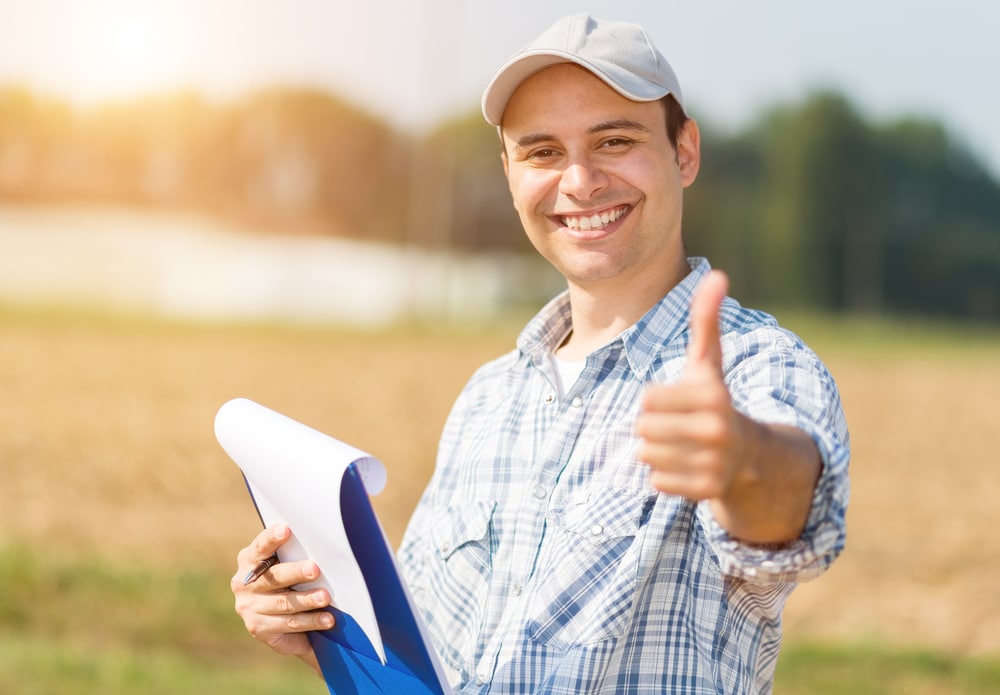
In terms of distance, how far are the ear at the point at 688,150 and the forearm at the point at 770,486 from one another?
82cm

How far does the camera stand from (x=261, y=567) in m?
1.72

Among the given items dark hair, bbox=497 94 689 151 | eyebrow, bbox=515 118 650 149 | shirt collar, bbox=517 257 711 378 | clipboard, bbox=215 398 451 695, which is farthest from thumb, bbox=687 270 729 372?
dark hair, bbox=497 94 689 151

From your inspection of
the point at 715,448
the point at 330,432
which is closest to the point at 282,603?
the point at 715,448

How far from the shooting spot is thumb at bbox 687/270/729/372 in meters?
1.16

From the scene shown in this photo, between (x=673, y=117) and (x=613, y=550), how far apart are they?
0.80m

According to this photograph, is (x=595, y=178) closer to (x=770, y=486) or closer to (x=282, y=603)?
(x=770, y=486)

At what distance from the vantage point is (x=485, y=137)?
34.7 metres

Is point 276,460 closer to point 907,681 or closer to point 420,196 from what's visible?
point 907,681

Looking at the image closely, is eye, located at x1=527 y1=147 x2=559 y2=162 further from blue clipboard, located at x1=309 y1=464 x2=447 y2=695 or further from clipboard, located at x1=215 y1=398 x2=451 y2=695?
blue clipboard, located at x1=309 y1=464 x2=447 y2=695

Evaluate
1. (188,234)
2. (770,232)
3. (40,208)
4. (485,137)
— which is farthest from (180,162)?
(770,232)

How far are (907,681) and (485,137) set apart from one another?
3114 cm

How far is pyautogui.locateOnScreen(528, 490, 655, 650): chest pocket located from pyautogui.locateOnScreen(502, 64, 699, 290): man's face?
0.45m

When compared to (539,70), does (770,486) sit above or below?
below

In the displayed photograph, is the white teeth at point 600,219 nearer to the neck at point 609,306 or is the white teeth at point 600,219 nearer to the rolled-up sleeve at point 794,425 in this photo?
the neck at point 609,306
